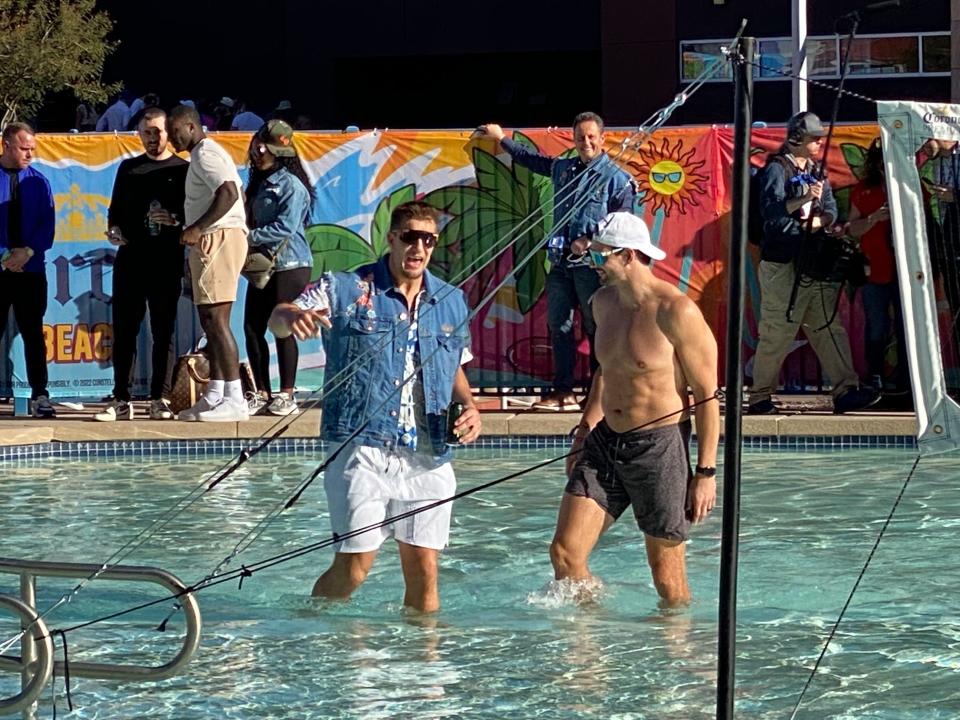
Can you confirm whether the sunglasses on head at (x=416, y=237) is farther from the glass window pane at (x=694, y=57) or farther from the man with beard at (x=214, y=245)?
the glass window pane at (x=694, y=57)

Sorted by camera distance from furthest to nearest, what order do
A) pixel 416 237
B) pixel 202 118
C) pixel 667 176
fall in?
pixel 202 118, pixel 667 176, pixel 416 237

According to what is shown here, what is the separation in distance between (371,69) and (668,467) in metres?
23.1

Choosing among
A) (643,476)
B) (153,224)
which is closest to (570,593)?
(643,476)

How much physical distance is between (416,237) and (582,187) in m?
5.44

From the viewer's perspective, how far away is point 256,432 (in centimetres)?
1254

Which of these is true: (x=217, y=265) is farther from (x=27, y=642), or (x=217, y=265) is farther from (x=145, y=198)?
(x=27, y=642)

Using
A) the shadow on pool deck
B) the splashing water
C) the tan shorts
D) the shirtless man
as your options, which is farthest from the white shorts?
the tan shorts

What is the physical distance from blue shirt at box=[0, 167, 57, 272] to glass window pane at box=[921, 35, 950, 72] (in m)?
16.6

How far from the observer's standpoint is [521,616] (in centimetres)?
775

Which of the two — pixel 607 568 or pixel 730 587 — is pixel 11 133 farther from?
pixel 730 587

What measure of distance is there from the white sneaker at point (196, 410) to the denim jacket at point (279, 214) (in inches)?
43.9

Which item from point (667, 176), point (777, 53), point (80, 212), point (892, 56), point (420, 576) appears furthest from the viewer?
point (777, 53)

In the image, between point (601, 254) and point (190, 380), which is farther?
point (190, 380)

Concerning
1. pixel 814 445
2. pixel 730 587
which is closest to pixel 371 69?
pixel 814 445
